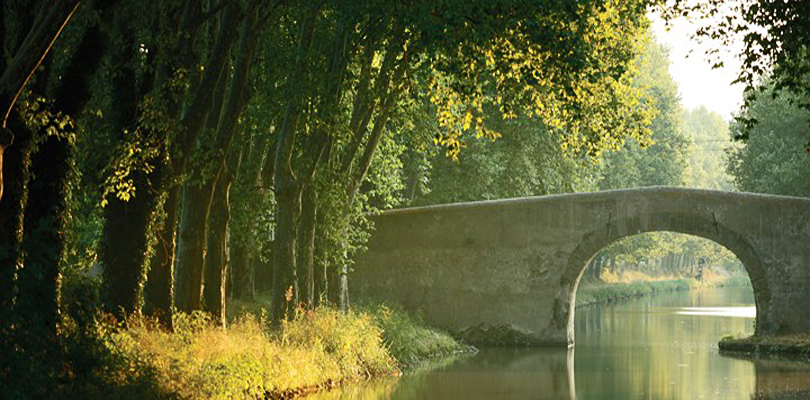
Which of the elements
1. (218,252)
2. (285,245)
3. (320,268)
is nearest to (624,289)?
Result: (320,268)

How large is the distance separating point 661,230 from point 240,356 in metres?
14.0

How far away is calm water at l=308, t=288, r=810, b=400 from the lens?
1747 cm

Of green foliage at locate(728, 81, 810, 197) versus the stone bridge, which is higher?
green foliage at locate(728, 81, 810, 197)

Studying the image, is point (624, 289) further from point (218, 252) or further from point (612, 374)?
point (218, 252)

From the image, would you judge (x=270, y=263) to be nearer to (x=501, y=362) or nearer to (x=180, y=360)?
(x=501, y=362)

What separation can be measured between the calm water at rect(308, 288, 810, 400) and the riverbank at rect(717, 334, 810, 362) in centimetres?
48

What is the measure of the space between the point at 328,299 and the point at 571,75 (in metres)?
10.7

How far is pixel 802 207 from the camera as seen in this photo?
26469 mm

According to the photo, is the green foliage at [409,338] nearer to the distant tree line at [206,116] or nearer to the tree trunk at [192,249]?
the distant tree line at [206,116]

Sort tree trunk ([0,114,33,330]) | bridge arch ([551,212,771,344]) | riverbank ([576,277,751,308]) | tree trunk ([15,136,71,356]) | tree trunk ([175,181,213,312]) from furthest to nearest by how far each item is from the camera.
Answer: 1. riverbank ([576,277,751,308])
2. bridge arch ([551,212,771,344])
3. tree trunk ([175,181,213,312])
4. tree trunk ([0,114,33,330])
5. tree trunk ([15,136,71,356])

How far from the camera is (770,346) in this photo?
2531 centimetres

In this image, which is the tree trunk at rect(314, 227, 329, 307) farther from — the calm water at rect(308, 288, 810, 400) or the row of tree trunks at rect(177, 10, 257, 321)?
the row of tree trunks at rect(177, 10, 257, 321)

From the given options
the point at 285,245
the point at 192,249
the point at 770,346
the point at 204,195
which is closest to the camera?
the point at 192,249

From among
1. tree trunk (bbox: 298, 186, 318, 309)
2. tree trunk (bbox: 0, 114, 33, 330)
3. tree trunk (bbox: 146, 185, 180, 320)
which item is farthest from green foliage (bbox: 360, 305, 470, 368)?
tree trunk (bbox: 0, 114, 33, 330)
